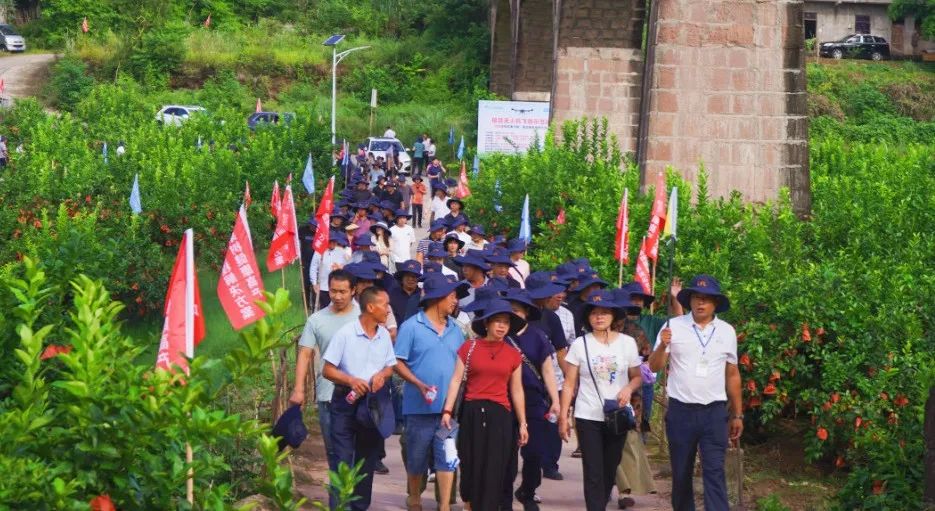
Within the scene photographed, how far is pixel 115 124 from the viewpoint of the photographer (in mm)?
41000

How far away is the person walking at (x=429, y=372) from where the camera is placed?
9492 millimetres

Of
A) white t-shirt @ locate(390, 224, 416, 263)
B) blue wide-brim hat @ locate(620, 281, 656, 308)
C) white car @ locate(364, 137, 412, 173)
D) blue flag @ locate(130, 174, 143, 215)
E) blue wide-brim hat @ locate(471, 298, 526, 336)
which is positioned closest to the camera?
blue wide-brim hat @ locate(471, 298, 526, 336)

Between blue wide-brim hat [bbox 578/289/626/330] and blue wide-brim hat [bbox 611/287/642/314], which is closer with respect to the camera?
blue wide-brim hat [bbox 578/289/626/330]

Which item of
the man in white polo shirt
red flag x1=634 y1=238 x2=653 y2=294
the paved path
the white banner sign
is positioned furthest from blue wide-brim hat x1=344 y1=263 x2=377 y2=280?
the paved path

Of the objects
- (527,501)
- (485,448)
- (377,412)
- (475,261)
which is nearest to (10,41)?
(475,261)

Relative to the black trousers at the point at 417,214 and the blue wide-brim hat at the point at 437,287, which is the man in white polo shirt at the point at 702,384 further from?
the black trousers at the point at 417,214

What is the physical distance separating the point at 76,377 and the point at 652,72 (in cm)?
1453

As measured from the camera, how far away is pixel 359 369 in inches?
365

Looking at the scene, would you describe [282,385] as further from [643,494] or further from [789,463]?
[789,463]

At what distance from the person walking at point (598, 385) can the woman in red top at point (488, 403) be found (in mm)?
343

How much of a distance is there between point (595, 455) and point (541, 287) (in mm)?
1932

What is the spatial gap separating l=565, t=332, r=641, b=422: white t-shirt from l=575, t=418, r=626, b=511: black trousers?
76mm

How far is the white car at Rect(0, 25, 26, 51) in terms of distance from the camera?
2601 inches

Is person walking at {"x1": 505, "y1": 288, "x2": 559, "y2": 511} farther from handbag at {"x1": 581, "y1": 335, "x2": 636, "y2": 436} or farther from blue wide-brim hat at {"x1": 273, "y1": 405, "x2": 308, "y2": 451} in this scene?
blue wide-brim hat at {"x1": 273, "y1": 405, "x2": 308, "y2": 451}
